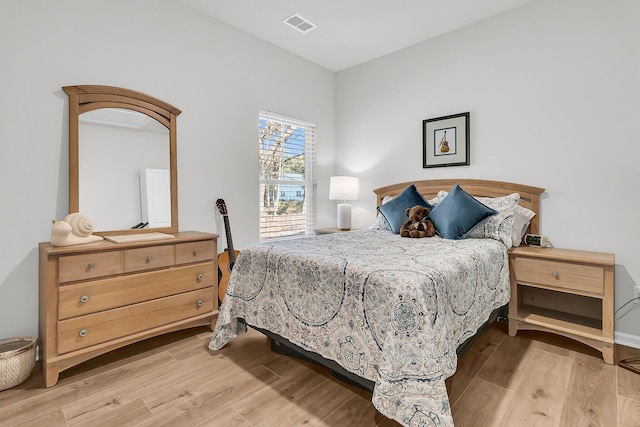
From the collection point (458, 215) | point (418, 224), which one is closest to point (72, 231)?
point (418, 224)

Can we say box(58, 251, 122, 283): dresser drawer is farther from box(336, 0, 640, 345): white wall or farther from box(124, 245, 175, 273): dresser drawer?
box(336, 0, 640, 345): white wall

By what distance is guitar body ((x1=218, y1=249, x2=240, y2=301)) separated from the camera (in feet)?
9.41

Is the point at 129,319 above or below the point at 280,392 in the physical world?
above

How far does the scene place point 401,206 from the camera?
3072mm

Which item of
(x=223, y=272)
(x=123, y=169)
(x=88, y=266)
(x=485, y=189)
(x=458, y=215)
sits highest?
(x=123, y=169)

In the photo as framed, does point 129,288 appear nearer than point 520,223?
Yes

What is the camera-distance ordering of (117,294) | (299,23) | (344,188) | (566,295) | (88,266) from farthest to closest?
1. (344,188)
2. (299,23)
3. (566,295)
4. (117,294)
5. (88,266)

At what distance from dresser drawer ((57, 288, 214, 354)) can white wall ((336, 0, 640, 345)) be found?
8.24 feet

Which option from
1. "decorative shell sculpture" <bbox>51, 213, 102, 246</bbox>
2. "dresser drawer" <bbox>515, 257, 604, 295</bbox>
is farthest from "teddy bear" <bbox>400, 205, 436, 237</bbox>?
"decorative shell sculpture" <bbox>51, 213, 102, 246</bbox>

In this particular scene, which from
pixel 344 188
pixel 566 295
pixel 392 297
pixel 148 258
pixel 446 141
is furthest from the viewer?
pixel 344 188

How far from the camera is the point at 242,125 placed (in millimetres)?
3314

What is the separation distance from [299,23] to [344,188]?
1.77 m

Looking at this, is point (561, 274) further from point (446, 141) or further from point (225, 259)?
point (225, 259)

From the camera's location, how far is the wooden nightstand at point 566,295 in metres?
2.11
